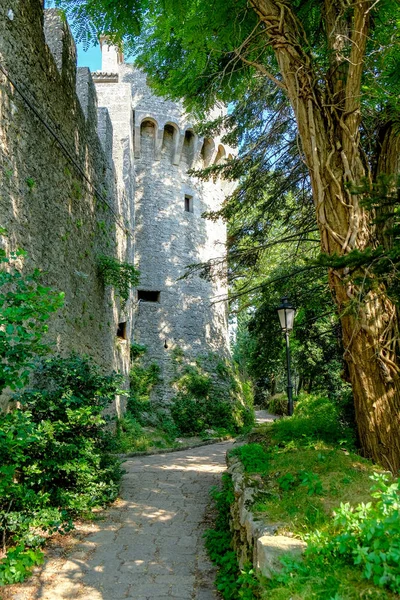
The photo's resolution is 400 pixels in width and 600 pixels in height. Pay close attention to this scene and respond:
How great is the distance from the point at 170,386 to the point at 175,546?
29.5 feet

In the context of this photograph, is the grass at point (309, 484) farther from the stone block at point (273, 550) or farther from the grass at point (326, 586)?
the grass at point (326, 586)

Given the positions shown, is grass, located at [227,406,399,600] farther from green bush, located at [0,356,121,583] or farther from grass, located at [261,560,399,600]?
green bush, located at [0,356,121,583]

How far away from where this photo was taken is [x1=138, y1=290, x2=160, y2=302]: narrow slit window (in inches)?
546

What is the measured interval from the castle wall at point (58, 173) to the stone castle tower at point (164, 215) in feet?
13.2

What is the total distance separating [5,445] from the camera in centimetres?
286

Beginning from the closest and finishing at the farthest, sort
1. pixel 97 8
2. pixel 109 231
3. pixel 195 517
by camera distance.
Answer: pixel 97 8 < pixel 195 517 < pixel 109 231

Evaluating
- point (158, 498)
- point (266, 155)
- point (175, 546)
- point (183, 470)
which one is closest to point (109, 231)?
point (266, 155)

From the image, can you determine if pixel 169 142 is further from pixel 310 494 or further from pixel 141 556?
pixel 310 494

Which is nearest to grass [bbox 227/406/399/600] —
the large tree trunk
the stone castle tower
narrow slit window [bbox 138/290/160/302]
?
the large tree trunk

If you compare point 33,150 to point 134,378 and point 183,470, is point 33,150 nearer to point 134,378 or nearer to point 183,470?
point 183,470

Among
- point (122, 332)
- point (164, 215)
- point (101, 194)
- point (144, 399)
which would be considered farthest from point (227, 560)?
point (164, 215)

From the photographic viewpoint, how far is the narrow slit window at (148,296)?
45.5 feet

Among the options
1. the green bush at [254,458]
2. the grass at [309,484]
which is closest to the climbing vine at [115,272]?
the green bush at [254,458]

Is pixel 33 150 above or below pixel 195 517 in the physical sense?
above
